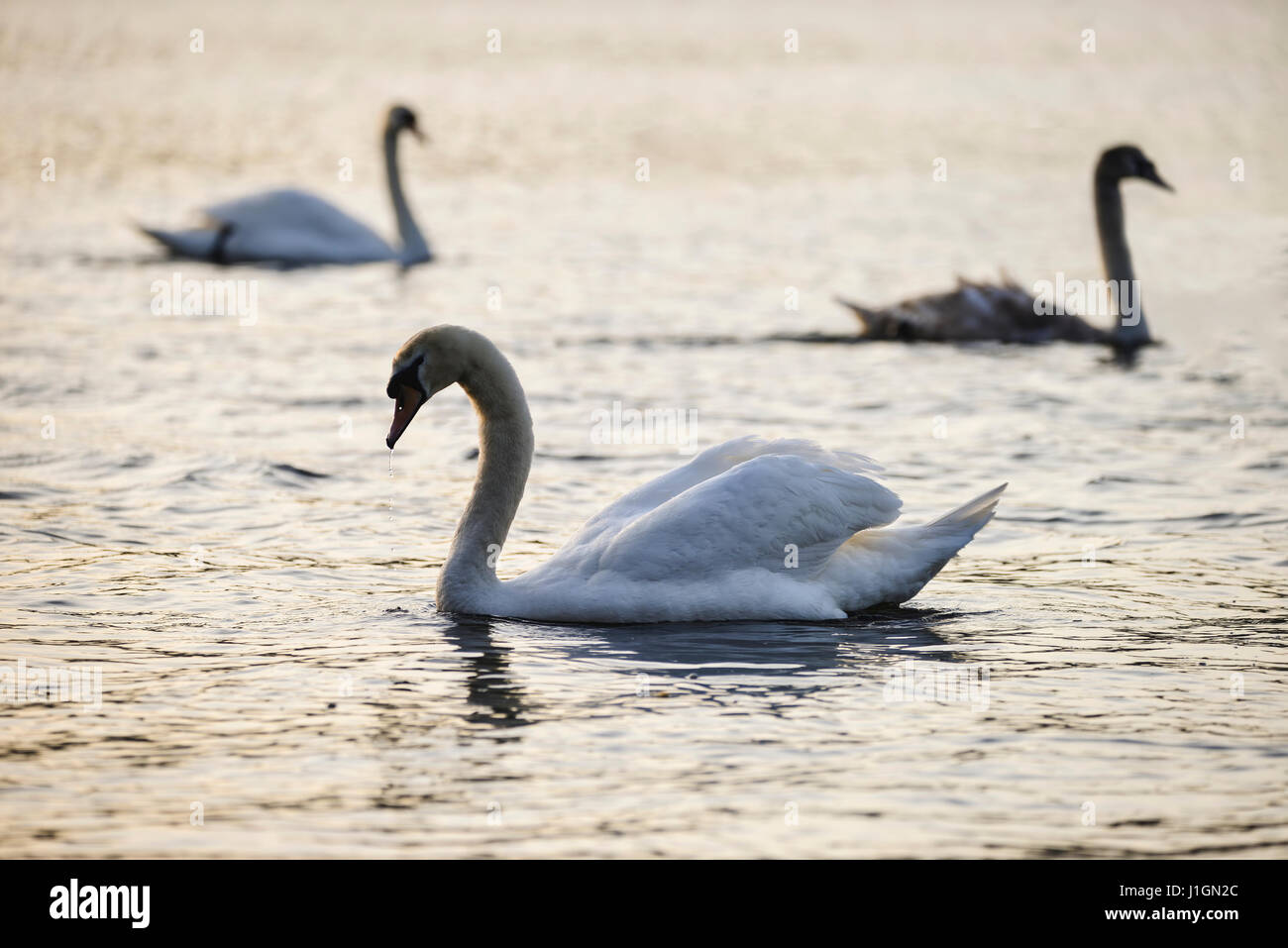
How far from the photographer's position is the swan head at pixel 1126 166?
60.8 ft

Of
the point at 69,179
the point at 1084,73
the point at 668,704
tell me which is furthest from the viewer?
the point at 1084,73

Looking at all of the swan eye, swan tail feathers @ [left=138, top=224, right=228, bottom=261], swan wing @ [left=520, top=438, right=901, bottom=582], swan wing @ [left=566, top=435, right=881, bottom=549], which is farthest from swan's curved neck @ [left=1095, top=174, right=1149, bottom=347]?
the swan eye

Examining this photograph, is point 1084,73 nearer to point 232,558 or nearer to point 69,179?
point 69,179

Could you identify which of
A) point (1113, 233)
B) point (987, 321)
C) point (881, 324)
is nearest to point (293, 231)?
point (881, 324)

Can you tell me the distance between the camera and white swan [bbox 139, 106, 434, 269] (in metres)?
22.7

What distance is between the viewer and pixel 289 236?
22750 millimetres

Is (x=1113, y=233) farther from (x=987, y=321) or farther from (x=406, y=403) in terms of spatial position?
(x=406, y=403)

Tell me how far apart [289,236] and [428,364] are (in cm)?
1389

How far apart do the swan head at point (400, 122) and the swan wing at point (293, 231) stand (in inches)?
60.9

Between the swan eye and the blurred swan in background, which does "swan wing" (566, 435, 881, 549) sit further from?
the blurred swan in background

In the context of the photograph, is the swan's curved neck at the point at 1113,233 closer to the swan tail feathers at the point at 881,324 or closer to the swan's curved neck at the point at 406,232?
the swan tail feathers at the point at 881,324
